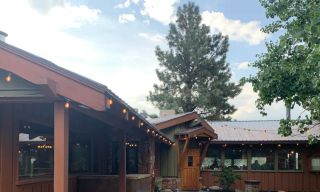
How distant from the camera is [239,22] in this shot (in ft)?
122

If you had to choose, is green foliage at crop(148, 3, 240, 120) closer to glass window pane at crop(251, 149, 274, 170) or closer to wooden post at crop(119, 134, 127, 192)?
glass window pane at crop(251, 149, 274, 170)

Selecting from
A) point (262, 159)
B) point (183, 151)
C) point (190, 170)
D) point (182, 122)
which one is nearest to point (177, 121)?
point (182, 122)

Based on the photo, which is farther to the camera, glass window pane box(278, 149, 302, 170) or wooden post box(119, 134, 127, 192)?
glass window pane box(278, 149, 302, 170)

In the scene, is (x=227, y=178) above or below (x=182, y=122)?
below

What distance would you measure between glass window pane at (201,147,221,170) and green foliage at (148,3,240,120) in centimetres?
1325

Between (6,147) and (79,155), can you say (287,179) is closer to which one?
(79,155)

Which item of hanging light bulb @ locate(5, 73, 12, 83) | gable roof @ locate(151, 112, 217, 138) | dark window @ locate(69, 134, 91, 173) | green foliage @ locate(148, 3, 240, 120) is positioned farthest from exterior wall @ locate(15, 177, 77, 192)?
green foliage @ locate(148, 3, 240, 120)

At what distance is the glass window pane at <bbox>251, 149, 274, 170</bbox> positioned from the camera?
23250 millimetres

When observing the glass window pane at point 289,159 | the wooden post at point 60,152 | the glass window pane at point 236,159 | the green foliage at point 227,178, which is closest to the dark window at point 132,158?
the green foliage at point 227,178

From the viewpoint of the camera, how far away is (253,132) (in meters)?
24.0

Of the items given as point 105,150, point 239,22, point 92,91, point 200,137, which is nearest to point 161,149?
point 200,137

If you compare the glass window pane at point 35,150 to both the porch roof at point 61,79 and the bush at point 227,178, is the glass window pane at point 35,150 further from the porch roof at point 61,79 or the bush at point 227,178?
the bush at point 227,178

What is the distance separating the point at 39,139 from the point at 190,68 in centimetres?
2965

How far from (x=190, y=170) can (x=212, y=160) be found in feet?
7.17
